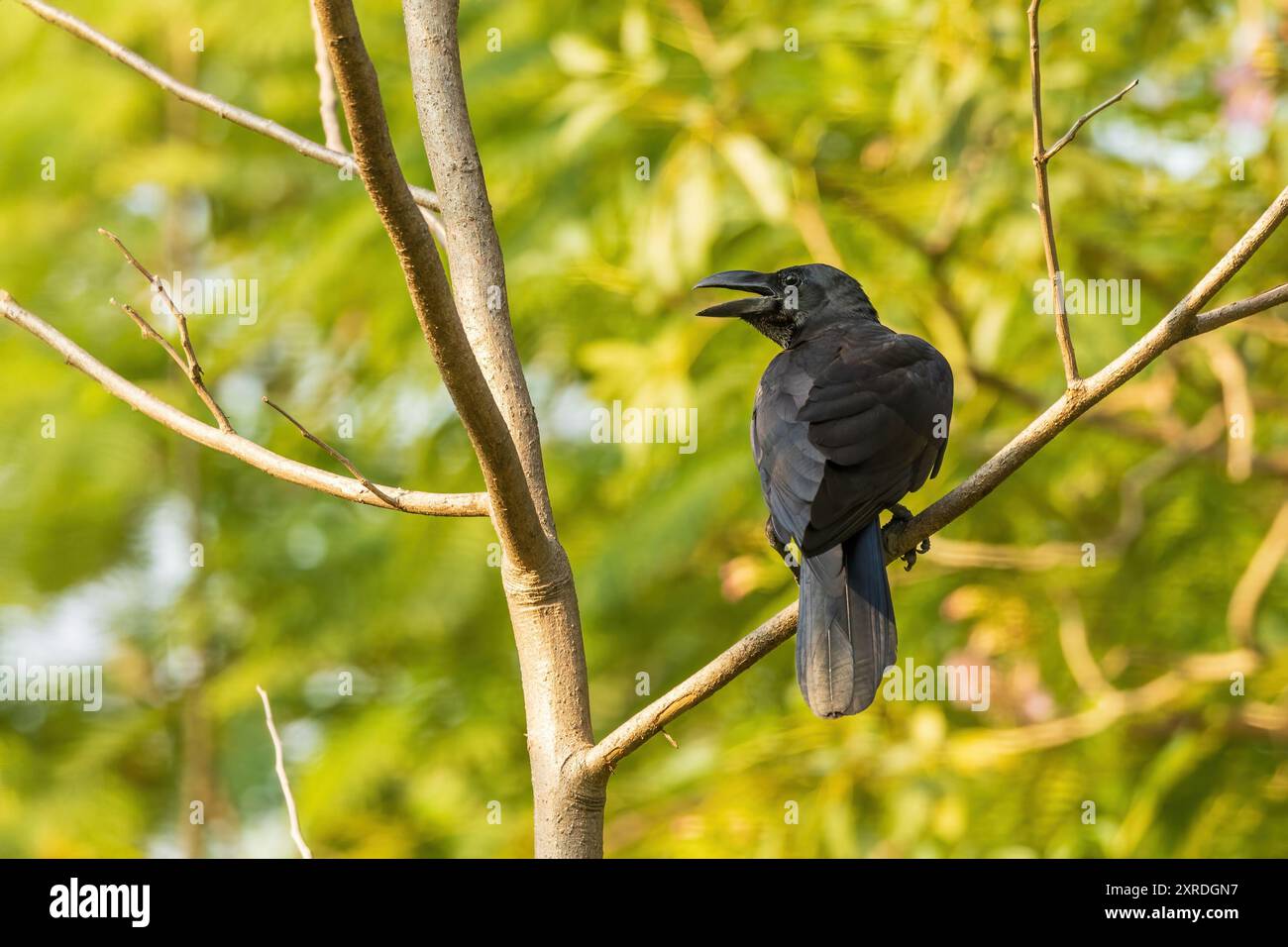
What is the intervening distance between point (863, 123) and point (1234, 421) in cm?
183

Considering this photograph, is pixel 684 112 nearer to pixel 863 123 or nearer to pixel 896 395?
pixel 863 123

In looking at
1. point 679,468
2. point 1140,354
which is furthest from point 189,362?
point 679,468

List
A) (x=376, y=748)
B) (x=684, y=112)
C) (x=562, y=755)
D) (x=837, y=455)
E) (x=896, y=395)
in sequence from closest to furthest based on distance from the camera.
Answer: (x=562, y=755)
(x=837, y=455)
(x=896, y=395)
(x=684, y=112)
(x=376, y=748)

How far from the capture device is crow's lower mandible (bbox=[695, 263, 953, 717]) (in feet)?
9.18

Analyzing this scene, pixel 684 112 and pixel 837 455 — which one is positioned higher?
pixel 684 112

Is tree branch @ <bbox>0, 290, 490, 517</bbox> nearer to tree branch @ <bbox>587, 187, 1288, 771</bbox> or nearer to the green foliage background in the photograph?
tree branch @ <bbox>587, 187, 1288, 771</bbox>

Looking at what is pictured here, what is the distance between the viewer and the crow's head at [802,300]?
13.9 ft

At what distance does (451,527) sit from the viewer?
6.70 m

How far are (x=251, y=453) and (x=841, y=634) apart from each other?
1.21 m

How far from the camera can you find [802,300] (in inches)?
169

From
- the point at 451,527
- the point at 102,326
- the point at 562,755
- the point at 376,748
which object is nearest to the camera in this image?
the point at 562,755

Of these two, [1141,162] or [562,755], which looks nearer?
[562,755]

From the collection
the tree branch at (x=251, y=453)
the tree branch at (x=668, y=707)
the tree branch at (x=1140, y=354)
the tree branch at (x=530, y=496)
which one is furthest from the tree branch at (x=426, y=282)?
the tree branch at (x=1140, y=354)
